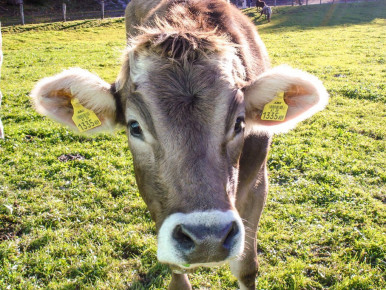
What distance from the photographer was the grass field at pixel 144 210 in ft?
12.3

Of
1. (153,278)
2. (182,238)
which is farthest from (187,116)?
(153,278)

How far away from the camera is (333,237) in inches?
169

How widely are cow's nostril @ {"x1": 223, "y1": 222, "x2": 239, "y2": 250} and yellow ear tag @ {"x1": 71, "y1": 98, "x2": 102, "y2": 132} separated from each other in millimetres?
1531

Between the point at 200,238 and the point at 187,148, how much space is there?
0.56m

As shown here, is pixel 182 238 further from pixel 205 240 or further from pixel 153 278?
pixel 153 278

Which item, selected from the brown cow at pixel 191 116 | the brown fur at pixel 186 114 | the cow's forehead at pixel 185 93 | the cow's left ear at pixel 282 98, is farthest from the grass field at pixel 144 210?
the cow's forehead at pixel 185 93

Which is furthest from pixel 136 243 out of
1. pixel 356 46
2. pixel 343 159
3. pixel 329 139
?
pixel 356 46

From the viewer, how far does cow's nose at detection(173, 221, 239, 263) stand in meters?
1.82

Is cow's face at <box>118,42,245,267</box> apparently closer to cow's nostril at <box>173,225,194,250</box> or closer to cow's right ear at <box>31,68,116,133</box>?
cow's nostril at <box>173,225,194,250</box>

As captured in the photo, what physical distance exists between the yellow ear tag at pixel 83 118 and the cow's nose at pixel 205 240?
4.50ft

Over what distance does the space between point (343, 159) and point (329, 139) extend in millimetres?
933

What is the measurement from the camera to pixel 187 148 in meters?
2.10

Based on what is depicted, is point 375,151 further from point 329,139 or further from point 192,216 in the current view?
point 192,216

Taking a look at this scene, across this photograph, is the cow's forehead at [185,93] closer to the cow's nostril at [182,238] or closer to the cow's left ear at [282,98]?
the cow's left ear at [282,98]
